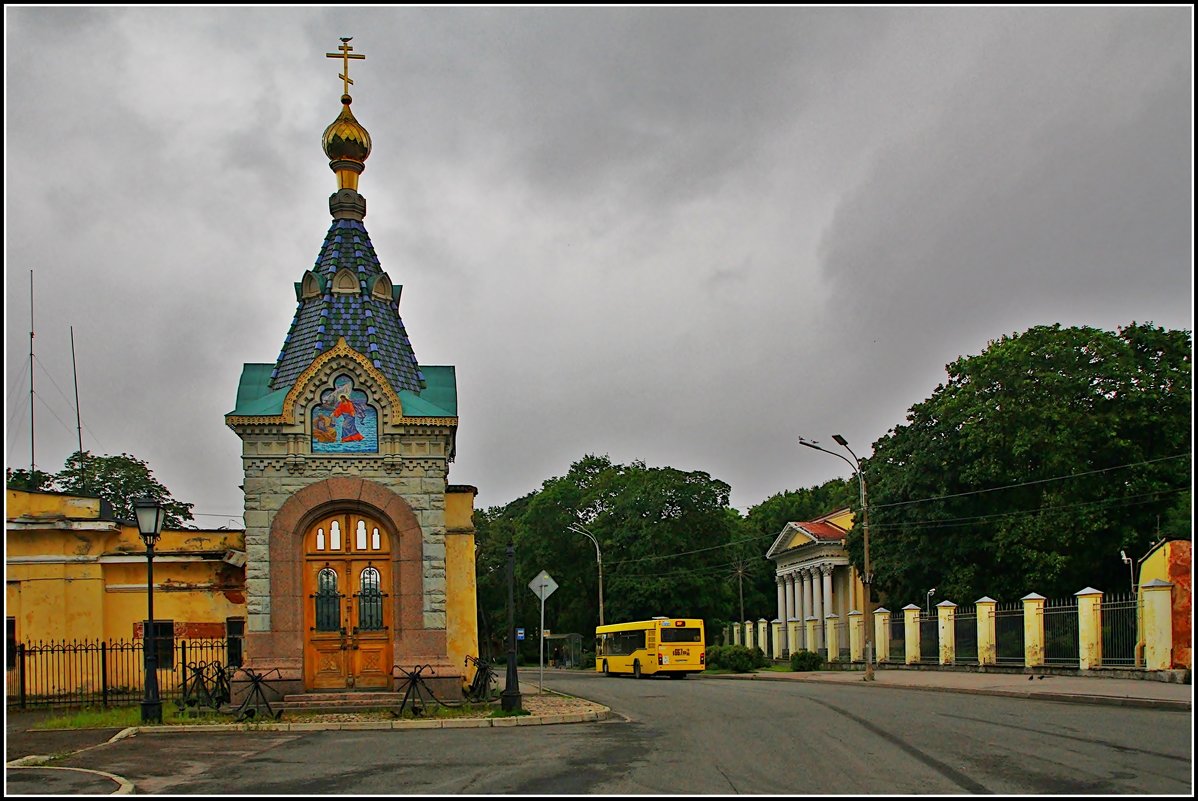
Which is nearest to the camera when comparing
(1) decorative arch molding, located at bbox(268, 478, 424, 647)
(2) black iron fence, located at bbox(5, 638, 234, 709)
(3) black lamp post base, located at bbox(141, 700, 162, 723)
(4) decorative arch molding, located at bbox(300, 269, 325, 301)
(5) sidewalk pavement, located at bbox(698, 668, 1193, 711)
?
(3) black lamp post base, located at bbox(141, 700, 162, 723)

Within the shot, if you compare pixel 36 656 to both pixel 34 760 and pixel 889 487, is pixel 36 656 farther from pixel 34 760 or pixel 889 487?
pixel 889 487

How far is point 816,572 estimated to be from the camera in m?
66.2

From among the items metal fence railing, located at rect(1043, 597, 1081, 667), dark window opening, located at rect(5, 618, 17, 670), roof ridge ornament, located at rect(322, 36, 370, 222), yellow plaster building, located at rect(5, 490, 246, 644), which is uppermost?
roof ridge ornament, located at rect(322, 36, 370, 222)

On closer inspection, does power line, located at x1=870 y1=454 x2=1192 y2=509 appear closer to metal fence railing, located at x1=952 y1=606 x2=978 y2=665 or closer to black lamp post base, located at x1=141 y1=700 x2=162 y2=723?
metal fence railing, located at x1=952 y1=606 x2=978 y2=665

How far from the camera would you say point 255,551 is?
2183cm

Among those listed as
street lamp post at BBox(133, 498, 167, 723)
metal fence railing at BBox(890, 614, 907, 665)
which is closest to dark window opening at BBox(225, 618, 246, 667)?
street lamp post at BBox(133, 498, 167, 723)

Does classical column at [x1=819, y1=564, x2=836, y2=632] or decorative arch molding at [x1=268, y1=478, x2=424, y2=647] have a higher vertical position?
decorative arch molding at [x1=268, y1=478, x2=424, y2=647]

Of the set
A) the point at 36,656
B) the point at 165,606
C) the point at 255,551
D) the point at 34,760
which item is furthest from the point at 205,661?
the point at 34,760

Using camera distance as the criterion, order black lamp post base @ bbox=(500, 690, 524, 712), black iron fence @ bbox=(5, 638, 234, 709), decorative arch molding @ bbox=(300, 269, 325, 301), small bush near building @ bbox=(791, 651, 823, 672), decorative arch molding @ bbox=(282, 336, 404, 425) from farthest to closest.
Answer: small bush near building @ bbox=(791, 651, 823, 672), black iron fence @ bbox=(5, 638, 234, 709), decorative arch molding @ bbox=(300, 269, 325, 301), decorative arch molding @ bbox=(282, 336, 404, 425), black lamp post base @ bbox=(500, 690, 524, 712)

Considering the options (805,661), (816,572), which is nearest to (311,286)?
(805,661)

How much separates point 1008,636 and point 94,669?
77.3 ft

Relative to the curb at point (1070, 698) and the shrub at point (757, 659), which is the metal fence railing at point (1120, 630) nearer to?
the curb at point (1070, 698)

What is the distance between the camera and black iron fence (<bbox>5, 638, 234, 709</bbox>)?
24.7 metres

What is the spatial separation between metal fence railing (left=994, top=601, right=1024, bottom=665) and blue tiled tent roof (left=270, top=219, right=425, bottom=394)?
18291 mm
